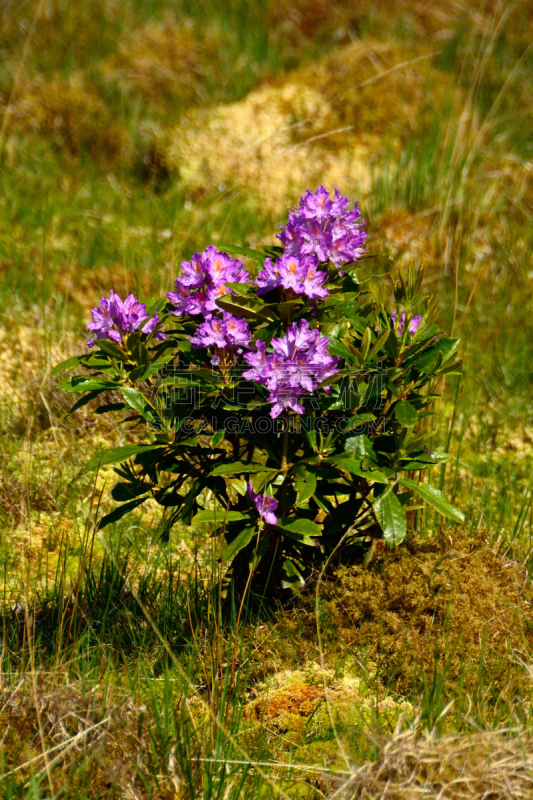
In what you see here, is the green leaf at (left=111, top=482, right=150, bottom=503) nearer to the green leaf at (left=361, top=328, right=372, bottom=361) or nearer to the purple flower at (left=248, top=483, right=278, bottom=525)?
the purple flower at (left=248, top=483, right=278, bottom=525)

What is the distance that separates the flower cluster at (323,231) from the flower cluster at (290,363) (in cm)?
27

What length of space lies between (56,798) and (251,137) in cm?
528

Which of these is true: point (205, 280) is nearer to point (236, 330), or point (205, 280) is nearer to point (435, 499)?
point (236, 330)

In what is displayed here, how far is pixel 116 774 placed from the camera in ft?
5.20

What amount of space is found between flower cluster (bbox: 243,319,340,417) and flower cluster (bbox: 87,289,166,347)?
0.37 meters

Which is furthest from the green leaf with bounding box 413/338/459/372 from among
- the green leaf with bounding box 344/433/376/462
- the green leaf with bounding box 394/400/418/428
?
the green leaf with bounding box 344/433/376/462

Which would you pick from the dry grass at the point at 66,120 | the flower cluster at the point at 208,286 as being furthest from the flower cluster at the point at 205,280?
the dry grass at the point at 66,120

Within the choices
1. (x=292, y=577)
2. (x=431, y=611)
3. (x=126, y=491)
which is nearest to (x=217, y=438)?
(x=126, y=491)

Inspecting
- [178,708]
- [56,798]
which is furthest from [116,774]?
[178,708]

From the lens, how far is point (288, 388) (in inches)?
73.6

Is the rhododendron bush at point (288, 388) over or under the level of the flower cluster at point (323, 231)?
under

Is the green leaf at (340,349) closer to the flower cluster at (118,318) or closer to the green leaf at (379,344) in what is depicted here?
the green leaf at (379,344)

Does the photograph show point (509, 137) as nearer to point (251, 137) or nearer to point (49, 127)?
point (251, 137)

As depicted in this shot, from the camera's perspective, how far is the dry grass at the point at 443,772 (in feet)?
4.94
